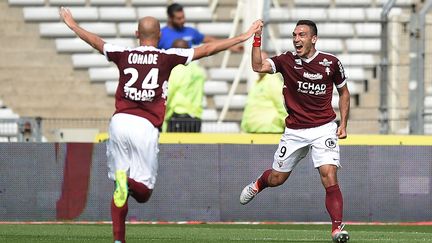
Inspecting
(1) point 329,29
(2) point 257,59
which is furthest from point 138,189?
(1) point 329,29

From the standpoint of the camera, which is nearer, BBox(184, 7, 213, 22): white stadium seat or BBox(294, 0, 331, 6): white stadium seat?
BBox(294, 0, 331, 6): white stadium seat

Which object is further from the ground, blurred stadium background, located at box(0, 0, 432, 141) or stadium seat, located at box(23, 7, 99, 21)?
stadium seat, located at box(23, 7, 99, 21)

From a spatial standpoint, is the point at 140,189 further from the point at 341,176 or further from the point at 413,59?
the point at 413,59

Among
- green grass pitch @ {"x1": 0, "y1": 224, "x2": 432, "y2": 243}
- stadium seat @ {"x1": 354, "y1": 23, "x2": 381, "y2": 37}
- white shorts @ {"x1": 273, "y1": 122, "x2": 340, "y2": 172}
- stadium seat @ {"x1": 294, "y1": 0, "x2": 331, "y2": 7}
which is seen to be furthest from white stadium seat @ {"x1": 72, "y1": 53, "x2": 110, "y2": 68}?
white shorts @ {"x1": 273, "y1": 122, "x2": 340, "y2": 172}

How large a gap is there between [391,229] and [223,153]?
260 centimetres

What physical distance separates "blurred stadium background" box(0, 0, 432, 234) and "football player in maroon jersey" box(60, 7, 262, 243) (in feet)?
19.9

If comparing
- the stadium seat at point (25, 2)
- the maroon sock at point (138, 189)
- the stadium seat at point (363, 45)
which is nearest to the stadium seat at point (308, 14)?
the stadium seat at point (363, 45)

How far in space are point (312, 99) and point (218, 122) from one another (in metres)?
5.46

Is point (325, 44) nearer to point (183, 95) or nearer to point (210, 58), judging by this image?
point (210, 58)

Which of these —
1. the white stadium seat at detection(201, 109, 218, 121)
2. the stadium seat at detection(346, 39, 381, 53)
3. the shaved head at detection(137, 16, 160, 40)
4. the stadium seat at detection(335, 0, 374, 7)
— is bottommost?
the white stadium seat at detection(201, 109, 218, 121)

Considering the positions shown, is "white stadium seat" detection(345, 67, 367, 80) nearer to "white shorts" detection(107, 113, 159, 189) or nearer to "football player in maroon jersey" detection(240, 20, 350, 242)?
"football player in maroon jersey" detection(240, 20, 350, 242)

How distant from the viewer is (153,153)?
1068 cm

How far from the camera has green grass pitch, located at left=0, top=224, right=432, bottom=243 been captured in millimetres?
12711

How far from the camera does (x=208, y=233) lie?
1380 centimetres
